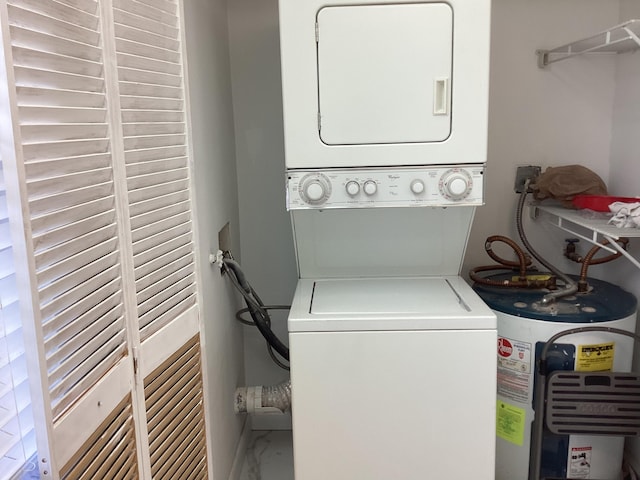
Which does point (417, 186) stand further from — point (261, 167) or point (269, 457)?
point (269, 457)

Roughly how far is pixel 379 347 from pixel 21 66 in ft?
4.40

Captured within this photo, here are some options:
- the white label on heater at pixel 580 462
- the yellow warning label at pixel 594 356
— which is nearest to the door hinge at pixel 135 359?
the yellow warning label at pixel 594 356

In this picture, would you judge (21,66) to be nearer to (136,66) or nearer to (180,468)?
(136,66)

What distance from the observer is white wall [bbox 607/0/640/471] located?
2.37 meters

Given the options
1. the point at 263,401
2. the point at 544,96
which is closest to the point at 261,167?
the point at 263,401

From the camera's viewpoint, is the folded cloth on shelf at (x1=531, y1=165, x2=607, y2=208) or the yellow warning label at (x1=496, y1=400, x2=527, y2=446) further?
the folded cloth on shelf at (x1=531, y1=165, x2=607, y2=208)

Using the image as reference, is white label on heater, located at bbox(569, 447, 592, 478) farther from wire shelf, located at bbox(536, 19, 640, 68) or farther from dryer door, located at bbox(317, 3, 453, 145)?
wire shelf, located at bbox(536, 19, 640, 68)

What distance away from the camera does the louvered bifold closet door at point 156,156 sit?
145 centimetres

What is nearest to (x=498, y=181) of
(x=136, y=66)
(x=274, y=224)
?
(x=274, y=224)

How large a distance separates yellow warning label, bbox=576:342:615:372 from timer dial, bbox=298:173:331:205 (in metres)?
1.07

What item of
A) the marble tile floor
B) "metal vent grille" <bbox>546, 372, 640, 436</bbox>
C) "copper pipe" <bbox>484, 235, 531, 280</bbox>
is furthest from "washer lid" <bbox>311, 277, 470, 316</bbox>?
the marble tile floor

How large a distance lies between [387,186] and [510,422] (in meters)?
1.04

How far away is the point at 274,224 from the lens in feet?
9.11

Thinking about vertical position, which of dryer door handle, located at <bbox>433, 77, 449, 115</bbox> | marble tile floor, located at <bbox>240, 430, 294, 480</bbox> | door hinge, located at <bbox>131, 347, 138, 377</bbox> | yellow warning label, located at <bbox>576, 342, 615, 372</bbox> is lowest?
marble tile floor, located at <bbox>240, 430, 294, 480</bbox>
